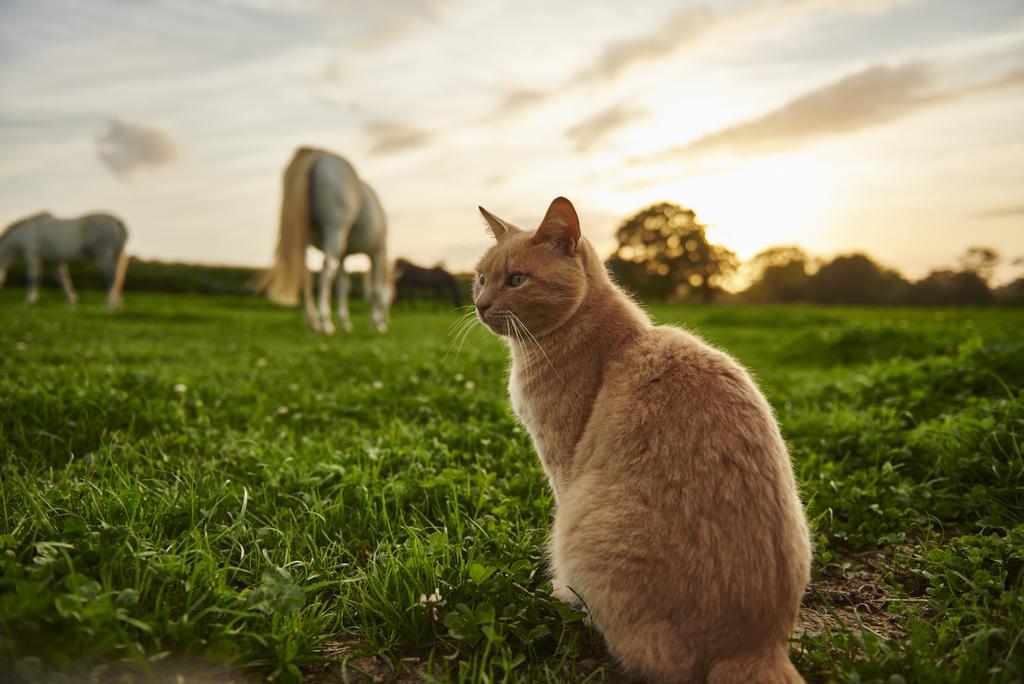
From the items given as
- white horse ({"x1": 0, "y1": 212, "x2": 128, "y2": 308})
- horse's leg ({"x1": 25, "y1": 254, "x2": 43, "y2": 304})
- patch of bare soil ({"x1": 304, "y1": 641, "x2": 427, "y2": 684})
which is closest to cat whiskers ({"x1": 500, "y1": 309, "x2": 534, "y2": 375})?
patch of bare soil ({"x1": 304, "y1": 641, "x2": 427, "y2": 684})

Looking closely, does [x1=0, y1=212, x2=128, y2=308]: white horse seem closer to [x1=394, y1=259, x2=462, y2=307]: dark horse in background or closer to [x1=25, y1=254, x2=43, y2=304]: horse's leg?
[x1=25, y1=254, x2=43, y2=304]: horse's leg

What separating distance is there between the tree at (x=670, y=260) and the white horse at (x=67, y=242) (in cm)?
3502

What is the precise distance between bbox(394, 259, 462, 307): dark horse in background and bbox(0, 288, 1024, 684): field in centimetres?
2671

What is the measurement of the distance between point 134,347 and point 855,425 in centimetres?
1016

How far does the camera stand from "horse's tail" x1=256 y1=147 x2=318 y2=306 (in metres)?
11.5

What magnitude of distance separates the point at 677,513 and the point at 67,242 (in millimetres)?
25371

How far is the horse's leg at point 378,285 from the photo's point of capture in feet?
48.3

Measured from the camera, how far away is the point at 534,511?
3334 millimetres

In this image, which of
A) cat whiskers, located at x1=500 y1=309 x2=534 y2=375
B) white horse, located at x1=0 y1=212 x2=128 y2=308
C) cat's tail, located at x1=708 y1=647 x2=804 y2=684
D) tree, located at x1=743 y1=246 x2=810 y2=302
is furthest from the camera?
tree, located at x1=743 y1=246 x2=810 y2=302

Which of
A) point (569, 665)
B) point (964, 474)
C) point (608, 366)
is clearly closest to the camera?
point (569, 665)

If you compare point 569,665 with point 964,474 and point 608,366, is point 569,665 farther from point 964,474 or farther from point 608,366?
point 964,474

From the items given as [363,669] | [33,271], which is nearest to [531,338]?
[363,669]

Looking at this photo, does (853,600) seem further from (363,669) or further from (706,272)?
(706,272)

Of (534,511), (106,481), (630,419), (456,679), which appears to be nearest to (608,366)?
(630,419)
